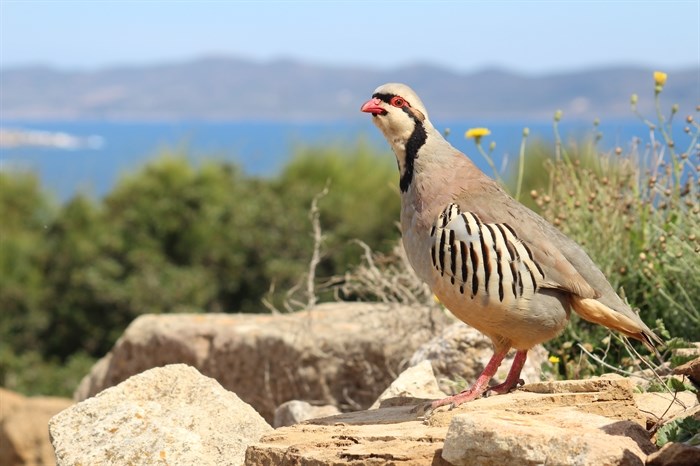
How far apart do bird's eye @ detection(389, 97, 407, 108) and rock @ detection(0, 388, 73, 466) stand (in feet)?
18.4

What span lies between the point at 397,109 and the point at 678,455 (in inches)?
86.4

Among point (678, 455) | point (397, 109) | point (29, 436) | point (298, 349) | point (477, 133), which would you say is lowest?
point (29, 436)

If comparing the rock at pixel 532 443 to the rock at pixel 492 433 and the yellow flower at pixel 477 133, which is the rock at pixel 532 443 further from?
the yellow flower at pixel 477 133

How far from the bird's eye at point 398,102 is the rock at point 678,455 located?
213 cm

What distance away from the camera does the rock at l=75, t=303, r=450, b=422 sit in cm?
809

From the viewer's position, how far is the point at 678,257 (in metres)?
6.82

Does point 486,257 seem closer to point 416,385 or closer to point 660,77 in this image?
point 416,385

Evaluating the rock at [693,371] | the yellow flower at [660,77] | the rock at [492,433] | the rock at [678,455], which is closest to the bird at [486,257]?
the rock at [492,433]

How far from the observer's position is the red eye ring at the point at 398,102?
5.47 m

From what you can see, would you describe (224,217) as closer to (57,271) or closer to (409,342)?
(57,271)

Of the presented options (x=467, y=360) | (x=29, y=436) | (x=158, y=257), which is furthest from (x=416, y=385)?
(x=158, y=257)

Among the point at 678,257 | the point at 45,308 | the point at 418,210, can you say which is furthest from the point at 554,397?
the point at 45,308

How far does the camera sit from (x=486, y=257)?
5168 millimetres

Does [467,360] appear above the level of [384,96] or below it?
below
